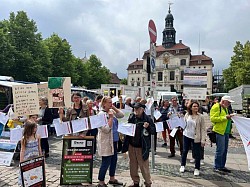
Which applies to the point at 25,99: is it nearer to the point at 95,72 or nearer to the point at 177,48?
the point at 95,72

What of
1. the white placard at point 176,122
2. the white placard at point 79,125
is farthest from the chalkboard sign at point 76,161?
the white placard at point 176,122

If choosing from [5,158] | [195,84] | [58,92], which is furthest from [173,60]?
[5,158]

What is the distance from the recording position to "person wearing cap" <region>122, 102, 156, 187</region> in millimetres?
4828

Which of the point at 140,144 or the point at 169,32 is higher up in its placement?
the point at 169,32

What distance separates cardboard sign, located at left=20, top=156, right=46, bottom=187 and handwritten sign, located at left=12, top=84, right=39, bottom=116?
4.44 ft

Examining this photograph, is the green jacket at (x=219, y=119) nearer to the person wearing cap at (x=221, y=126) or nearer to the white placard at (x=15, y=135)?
the person wearing cap at (x=221, y=126)

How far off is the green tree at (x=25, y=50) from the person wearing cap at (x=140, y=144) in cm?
2845

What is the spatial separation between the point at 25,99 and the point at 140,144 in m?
2.61

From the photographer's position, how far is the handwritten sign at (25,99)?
17.1 feet

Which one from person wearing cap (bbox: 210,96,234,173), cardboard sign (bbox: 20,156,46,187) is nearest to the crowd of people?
person wearing cap (bbox: 210,96,234,173)

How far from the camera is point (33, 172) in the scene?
14.0 feet

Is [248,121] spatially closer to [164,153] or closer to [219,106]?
[219,106]

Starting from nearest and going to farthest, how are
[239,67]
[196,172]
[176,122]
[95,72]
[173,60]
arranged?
1. [196,172]
2. [176,122]
3. [239,67]
4. [95,72]
5. [173,60]

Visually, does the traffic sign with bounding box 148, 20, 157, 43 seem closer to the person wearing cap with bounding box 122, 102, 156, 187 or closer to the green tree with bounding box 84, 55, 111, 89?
the person wearing cap with bounding box 122, 102, 156, 187
